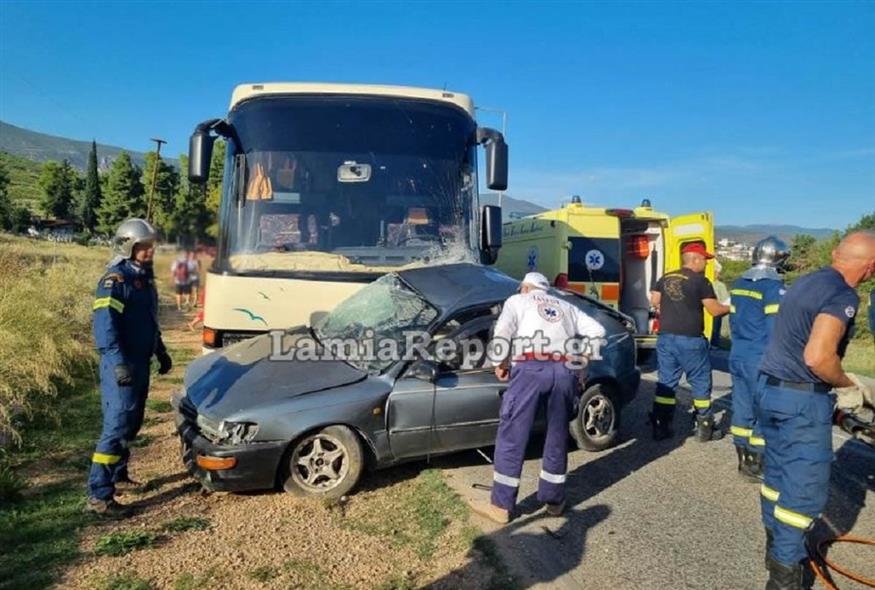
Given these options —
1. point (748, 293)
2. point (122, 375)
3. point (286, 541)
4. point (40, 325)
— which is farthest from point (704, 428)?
point (40, 325)

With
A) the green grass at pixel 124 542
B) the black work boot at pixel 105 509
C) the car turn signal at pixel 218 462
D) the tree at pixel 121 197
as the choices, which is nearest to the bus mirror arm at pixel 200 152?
the tree at pixel 121 197

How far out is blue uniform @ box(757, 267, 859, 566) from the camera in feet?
9.86

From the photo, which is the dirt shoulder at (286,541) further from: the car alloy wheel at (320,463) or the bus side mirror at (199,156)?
the bus side mirror at (199,156)

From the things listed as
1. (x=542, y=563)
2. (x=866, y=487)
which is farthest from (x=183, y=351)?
(x=866, y=487)

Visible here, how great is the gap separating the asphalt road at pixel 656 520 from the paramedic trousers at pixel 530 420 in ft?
0.92

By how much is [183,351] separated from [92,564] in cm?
813

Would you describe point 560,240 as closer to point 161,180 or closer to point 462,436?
point 462,436

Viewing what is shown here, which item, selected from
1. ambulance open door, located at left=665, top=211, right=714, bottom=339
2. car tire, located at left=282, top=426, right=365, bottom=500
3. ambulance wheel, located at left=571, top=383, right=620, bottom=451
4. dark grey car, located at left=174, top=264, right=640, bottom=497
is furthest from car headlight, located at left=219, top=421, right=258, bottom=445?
ambulance open door, located at left=665, top=211, right=714, bottom=339

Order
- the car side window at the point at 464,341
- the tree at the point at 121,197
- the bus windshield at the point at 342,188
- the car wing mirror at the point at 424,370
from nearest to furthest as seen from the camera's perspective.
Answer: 1. the car wing mirror at the point at 424,370
2. the car side window at the point at 464,341
3. the tree at the point at 121,197
4. the bus windshield at the point at 342,188

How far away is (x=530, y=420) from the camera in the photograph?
3.89m

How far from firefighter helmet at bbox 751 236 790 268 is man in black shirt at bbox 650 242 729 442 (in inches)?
32.3

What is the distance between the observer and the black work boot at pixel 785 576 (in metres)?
3.01

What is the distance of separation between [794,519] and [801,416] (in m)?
0.53

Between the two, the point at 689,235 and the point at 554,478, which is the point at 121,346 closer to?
the point at 554,478
